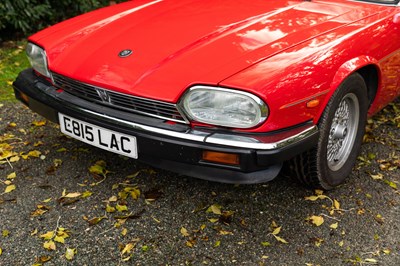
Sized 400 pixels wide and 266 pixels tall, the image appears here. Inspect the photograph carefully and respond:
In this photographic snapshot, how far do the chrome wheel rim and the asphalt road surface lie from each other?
0.59 feet

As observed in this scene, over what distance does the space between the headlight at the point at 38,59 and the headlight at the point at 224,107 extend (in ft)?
3.52

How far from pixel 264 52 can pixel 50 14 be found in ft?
13.0

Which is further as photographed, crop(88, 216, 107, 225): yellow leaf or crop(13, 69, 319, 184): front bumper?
crop(88, 216, 107, 225): yellow leaf

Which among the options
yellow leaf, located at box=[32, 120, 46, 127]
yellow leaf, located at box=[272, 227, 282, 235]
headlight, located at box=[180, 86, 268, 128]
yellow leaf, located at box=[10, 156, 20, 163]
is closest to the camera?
headlight, located at box=[180, 86, 268, 128]

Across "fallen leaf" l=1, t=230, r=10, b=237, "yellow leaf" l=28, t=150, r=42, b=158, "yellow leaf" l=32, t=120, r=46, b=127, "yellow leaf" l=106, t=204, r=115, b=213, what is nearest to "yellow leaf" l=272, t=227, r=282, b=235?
"yellow leaf" l=106, t=204, r=115, b=213

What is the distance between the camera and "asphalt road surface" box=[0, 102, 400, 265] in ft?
8.30

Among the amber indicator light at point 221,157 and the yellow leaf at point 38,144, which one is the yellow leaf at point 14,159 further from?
the amber indicator light at point 221,157

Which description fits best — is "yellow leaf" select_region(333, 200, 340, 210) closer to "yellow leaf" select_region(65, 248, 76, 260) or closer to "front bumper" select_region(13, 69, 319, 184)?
"front bumper" select_region(13, 69, 319, 184)

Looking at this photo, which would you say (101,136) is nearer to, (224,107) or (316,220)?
(224,107)

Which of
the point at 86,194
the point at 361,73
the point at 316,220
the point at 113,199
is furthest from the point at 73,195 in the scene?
the point at 361,73

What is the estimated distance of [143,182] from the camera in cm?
311

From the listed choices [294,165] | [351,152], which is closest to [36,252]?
[294,165]

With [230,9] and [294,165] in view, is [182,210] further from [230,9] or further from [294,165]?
[230,9]

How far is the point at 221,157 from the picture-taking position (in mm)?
2363
